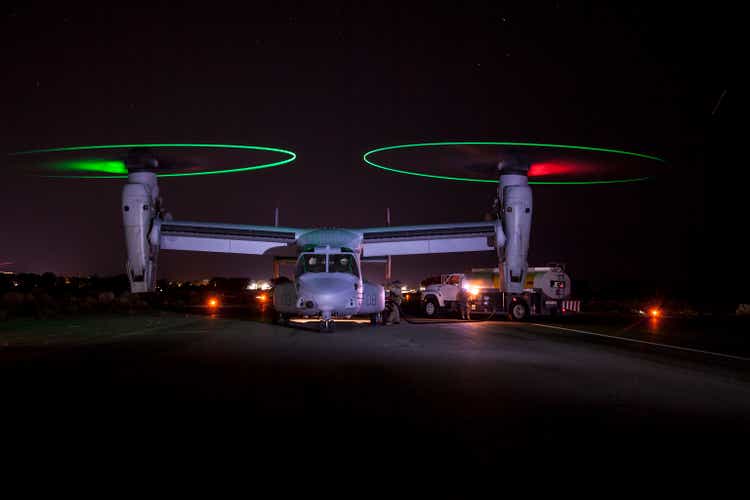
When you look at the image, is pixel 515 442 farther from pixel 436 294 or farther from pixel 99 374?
pixel 436 294

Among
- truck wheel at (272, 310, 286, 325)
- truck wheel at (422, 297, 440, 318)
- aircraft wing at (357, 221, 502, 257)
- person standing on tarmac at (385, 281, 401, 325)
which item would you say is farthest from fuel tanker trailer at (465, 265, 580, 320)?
truck wheel at (272, 310, 286, 325)

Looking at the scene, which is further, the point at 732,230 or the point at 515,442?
the point at 732,230

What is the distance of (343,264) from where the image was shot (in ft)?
78.5

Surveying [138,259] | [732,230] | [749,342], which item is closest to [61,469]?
[749,342]

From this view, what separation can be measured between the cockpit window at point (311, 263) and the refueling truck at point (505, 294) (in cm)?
1004

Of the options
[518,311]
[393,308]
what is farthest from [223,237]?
[518,311]

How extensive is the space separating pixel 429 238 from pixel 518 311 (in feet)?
23.6

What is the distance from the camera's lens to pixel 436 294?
41812 mm

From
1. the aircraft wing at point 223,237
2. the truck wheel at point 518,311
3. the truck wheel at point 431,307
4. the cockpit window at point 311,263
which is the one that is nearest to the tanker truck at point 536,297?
the truck wheel at point 518,311

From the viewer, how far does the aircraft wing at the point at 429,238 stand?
95.8 ft

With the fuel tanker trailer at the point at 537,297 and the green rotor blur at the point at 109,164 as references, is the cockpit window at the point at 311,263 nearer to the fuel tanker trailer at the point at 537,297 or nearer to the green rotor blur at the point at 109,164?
the green rotor blur at the point at 109,164

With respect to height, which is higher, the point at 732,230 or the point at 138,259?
the point at 732,230

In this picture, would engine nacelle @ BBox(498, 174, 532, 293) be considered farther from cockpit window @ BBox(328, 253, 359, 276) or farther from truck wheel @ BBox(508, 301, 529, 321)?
cockpit window @ BBox(328, 253, 359, 276)

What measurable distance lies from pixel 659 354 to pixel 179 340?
12161 mm
